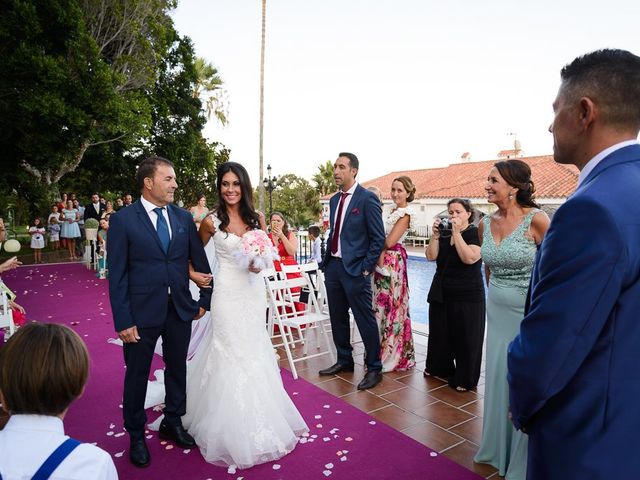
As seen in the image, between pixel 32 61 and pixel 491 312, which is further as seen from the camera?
pixel 32 61

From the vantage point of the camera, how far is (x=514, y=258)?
9.96 feet

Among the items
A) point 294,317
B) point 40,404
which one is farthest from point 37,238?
point 40,404

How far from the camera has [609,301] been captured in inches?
46.8

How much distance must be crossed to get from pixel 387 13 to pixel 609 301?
16.2 metres

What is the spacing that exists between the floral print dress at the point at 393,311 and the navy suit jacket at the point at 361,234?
464mm

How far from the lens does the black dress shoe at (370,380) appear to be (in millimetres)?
4550

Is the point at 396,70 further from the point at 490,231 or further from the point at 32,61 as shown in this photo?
the point at 490,231

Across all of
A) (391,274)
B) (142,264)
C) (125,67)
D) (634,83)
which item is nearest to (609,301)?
(634,83)

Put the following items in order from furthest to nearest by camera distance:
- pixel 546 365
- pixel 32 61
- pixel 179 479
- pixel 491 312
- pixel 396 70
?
pixel 396 70
pixel 32 61
pixel 491 312
pixel 179 479
pixel 546 365

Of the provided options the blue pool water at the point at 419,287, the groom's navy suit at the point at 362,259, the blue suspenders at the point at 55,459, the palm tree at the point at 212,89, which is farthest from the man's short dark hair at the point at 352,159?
the palm tree at the point at 212,89

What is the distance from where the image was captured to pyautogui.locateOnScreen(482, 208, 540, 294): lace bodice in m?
3.02

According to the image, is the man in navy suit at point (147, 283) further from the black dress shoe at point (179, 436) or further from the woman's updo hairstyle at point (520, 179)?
the woman's updo hairstyle at point (520, 179)

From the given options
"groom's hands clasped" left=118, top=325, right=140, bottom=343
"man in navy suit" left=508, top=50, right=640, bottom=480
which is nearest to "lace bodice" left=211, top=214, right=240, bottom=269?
"groom's hands clasped" left=118, top=325, right=140, bottom=343

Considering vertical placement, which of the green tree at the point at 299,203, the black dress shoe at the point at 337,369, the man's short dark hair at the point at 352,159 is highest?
the green tree at the point at 299,203
